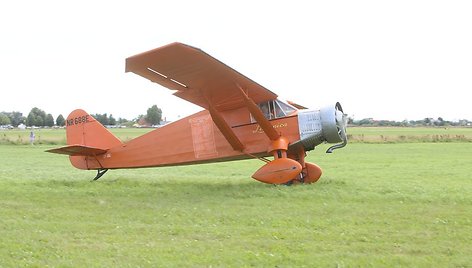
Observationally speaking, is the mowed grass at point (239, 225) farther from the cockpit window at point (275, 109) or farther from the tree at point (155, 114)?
the tree at point (155, 114)

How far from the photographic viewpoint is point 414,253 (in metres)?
5.82

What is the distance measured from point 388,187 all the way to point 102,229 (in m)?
6.56

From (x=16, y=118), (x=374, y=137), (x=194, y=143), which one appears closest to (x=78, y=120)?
(x=194, y=143)

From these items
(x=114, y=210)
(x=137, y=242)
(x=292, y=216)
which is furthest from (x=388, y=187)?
(x=137, y=242)

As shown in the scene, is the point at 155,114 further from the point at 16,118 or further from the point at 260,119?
the point at 260,119

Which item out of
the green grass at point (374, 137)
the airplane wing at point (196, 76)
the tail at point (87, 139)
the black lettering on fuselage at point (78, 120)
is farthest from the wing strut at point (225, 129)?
the green grass at point (374, 137)

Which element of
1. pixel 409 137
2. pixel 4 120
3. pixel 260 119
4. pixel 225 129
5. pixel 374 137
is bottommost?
pixel 409 137

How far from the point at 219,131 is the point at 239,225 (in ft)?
19.0

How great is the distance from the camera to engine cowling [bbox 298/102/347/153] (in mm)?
12102

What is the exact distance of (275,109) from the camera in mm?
12797

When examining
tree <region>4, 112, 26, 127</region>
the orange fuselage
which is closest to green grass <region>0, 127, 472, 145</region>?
the orange fuselage

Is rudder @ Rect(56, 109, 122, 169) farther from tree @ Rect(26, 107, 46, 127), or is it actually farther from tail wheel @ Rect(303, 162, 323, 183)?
tree @ Rect(26, 107, 46, 127)

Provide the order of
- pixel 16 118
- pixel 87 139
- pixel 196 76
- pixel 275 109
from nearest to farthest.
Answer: pixel 196 76 < pixel 275 109 < pixel 87 139 < pixel 16 118

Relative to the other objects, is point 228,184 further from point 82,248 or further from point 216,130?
point 82,248
